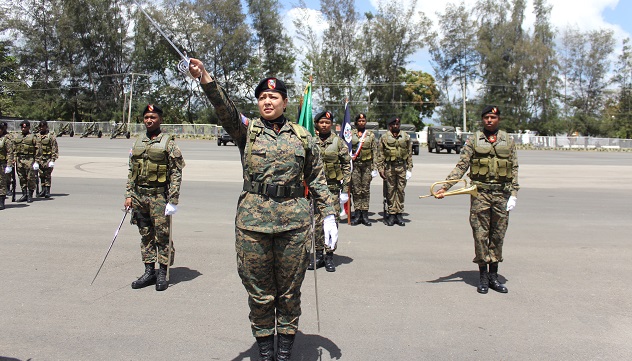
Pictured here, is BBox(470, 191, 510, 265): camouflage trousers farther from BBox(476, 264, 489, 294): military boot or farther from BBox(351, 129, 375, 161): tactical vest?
BBox(351, 129, 375, 161): tactical vest

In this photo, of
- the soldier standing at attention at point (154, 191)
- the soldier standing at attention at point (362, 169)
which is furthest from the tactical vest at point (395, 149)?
the soldier standing at attention at point (154, 191)

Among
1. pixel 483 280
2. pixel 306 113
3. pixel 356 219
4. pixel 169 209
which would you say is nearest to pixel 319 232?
pixel 306 113

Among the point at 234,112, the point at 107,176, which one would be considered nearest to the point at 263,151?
the point at 234,112

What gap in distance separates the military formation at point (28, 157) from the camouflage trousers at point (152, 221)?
731cm

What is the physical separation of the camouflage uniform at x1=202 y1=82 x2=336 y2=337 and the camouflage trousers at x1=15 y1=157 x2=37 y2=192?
10.3 m

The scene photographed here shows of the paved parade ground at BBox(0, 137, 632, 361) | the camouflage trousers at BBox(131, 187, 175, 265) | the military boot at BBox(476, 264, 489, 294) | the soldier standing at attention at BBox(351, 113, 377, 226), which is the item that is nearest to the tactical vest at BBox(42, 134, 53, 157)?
A: the paved parade ground at BBox(0, 137, 632, 361)

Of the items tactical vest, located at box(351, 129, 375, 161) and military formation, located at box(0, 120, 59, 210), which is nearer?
tactical vest, located at box(351, 129, 375, 161)

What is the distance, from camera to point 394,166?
9961mm

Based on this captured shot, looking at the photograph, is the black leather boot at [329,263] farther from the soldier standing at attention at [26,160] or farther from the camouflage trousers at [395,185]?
the soldier standing at attention at [26,160]

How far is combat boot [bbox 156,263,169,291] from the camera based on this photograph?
565 centimetres

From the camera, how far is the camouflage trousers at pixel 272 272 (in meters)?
3.74

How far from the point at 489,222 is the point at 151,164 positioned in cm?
399

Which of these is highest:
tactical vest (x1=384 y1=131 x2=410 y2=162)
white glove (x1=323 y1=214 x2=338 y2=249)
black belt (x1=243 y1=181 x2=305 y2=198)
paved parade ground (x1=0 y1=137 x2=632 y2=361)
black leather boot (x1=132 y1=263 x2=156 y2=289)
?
tactical vest (x1=384 y1=131 x2=410 y2=162)

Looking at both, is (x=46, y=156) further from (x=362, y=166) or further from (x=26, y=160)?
(x=362, y=166)
